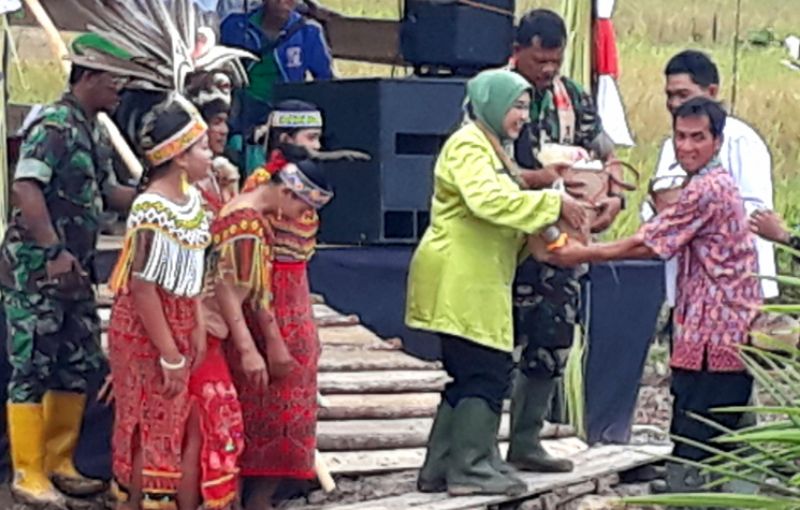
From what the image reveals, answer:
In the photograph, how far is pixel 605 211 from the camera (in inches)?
251

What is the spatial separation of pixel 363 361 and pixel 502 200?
1.46 meters

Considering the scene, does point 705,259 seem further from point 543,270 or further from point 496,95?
point 496,95

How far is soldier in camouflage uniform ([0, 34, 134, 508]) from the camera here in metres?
6.04

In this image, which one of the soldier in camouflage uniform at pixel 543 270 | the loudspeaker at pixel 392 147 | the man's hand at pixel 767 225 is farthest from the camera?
the loudspeaker at pixel 392 147

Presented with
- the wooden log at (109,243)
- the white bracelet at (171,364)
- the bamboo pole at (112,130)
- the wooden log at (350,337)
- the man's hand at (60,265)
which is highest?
the bamboo pole at (112,130)

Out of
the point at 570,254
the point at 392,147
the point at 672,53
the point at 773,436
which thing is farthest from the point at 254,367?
the point at 672,53

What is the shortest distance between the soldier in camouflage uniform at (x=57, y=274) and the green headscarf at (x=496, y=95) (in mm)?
1037

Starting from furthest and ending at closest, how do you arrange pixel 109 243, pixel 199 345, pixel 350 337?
pixel 109 243, pixel 350 337, pixel 199 345

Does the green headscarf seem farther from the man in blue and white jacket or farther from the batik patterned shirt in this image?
the man in blue and white jacket

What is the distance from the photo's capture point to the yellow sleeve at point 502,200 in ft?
19.8

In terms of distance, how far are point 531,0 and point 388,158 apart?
6472 millimetres

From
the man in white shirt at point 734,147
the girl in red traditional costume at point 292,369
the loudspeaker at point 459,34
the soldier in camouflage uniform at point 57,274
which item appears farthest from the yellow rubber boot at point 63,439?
the loudspeaker at point 459,34

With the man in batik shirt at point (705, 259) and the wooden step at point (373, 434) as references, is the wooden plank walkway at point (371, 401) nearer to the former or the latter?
the wooden step at point (373, 434)

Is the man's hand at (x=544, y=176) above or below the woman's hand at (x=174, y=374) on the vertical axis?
above
